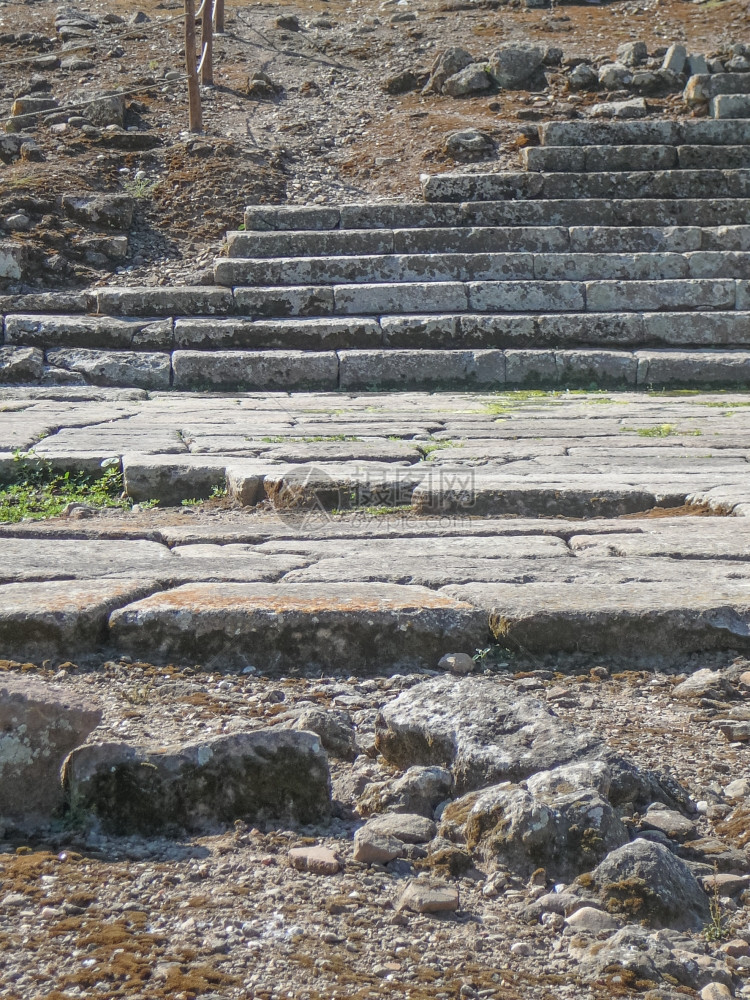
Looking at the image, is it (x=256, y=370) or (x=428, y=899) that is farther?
(x=256, y=370)

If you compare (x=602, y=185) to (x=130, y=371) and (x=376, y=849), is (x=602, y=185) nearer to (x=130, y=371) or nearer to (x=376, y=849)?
(x=130, y=371)

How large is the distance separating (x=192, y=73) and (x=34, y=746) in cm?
1042

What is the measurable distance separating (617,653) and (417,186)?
28.6 ft

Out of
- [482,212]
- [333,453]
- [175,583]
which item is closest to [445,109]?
[482,212]

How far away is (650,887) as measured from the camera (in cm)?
171

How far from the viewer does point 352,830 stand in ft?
6.53

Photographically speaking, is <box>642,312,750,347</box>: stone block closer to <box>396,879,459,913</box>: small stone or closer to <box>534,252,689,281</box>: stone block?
<box>534,252,689,281</box>: stone block

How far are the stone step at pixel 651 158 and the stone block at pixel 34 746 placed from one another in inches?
375

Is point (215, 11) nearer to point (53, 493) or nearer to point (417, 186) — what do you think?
point (417, 186)

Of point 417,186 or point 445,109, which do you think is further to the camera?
point 445,109

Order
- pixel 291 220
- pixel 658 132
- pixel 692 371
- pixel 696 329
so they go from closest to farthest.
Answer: pixel 692 371 < pixel 696 329 < pixel 291 220 < pixel 658 132

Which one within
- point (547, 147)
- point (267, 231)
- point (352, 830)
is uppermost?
point (547, 147)

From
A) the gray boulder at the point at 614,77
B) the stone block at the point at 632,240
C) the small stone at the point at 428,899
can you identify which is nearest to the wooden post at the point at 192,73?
the stone block at the point at 632,240

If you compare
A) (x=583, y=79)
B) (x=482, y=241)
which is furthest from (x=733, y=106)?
(x=482, y=241)
